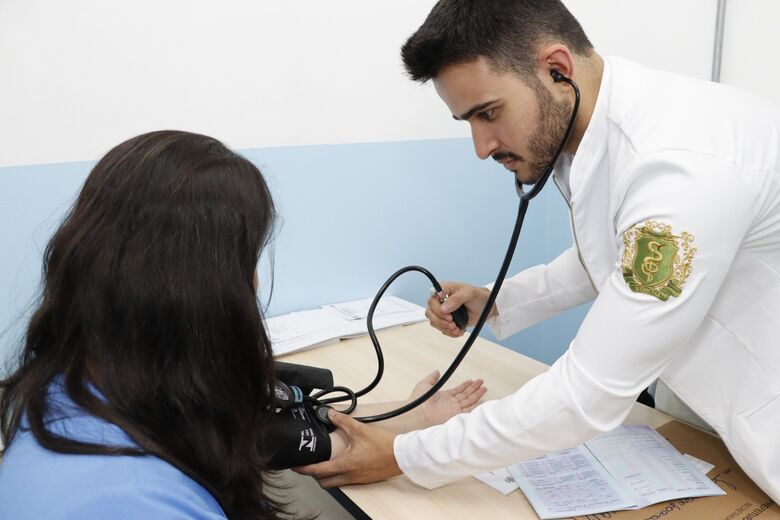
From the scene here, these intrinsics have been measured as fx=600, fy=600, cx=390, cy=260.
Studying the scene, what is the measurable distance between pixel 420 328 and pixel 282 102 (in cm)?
68

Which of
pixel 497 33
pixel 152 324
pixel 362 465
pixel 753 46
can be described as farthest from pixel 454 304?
pixel 753 46

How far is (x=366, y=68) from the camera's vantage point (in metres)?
1.63

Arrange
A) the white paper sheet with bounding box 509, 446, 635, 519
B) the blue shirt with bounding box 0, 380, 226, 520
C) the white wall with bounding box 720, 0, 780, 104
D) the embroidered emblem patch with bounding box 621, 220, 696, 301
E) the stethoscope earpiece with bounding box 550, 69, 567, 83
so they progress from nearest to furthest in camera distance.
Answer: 1. the blue shirt with bounding box 0, 380, 226, 520
2. the embroidered emblem patch with bounding box 621, 220, 696, 301
3. the white paper sheet with bounding box 509, 446, 635, 519
4. the stethoscope earpiece with bounding box 550, 69, 567, 83
5. the white wall with bounding box 720, 0, 780, 104

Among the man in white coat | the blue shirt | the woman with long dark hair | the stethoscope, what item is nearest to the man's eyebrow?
the man in white coat

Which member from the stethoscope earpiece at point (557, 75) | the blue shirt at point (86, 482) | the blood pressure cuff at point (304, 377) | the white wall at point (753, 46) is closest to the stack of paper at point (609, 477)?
the blood pressure cuff at point (304, 377)

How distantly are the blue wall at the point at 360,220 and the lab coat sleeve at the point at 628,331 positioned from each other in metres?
0.75

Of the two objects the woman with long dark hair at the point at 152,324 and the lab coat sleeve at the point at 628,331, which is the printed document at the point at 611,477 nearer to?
the lab coat sleeve at the point at 628,331

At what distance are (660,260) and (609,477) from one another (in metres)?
0.37

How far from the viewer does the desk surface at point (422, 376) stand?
0.86m

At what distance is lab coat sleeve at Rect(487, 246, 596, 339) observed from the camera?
1297mm

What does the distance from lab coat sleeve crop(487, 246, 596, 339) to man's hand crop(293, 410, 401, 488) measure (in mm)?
498

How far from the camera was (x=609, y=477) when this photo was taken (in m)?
0.90

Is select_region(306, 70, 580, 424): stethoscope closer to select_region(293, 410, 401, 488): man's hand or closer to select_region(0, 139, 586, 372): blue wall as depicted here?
select_region(293, 410, 401, 488): man's hand

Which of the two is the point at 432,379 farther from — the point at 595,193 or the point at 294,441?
the point at 595,193
